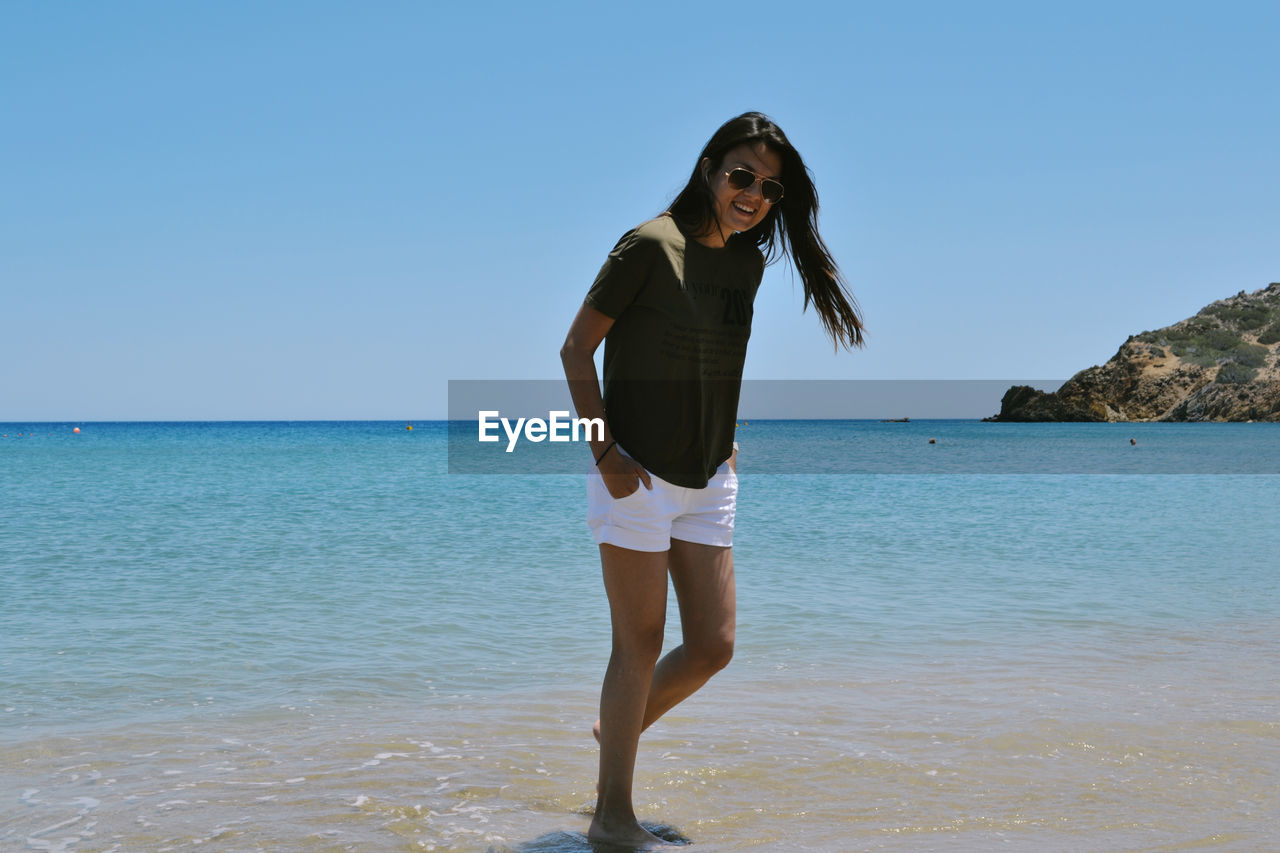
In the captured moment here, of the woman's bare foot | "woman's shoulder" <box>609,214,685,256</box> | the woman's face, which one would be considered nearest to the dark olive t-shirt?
"woman's shoulder" <box>609,214,685,256</box>

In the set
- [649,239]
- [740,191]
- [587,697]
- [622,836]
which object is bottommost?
[587,697]

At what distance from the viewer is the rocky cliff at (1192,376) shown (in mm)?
83875

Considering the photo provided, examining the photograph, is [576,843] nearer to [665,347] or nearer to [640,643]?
[640,643]

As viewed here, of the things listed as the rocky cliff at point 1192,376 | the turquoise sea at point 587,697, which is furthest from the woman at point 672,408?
the rocky cliff at point 1192,376

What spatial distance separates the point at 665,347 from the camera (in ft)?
8.89

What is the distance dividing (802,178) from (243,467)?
29.9m

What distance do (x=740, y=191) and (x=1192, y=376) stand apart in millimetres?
100008

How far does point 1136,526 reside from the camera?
1353 centimetres

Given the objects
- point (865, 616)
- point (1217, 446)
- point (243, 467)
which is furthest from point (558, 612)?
point (1217, 446)

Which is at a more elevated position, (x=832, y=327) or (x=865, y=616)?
(x=832, y=327)

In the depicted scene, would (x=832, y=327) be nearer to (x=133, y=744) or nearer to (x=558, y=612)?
(x=133, y=744)

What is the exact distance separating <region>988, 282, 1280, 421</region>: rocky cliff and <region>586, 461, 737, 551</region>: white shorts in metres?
91.4

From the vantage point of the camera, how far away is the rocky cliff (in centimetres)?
8388

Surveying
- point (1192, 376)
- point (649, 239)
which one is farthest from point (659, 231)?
point (1192, 376)
